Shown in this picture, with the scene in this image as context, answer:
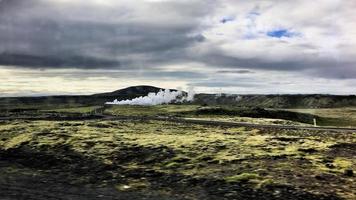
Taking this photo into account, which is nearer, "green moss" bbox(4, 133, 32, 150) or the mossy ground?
the mossy ground

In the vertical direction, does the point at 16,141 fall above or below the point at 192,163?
above

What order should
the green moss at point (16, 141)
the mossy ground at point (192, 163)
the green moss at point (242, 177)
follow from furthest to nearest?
the green moss at point (16, 141), the green moss at point (242, 177), the mossy ground at point (192, 163)

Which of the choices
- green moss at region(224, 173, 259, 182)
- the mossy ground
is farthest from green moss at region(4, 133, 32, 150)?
green moss at region(224, 173, 259, 182)

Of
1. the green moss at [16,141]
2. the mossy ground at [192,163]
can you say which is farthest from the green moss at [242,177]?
the green moss at [16,141]

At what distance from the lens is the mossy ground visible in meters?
20.2

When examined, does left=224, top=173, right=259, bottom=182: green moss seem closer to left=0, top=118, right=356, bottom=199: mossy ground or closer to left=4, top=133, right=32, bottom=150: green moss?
left=0, top=118, right=356, bottom=199: mossy ground

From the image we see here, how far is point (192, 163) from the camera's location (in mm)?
25672

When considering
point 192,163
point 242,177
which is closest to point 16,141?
point 192,163

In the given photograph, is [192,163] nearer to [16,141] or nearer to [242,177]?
[242,177]

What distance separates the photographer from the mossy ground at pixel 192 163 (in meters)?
20.2

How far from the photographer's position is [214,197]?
18500mm

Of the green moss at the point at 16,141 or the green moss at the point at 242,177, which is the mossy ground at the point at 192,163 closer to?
the green moss at the point at 242,177

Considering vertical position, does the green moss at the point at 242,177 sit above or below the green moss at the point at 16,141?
below

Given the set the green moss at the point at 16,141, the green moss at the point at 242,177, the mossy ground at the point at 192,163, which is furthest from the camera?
the green moss at the point at 16,141
